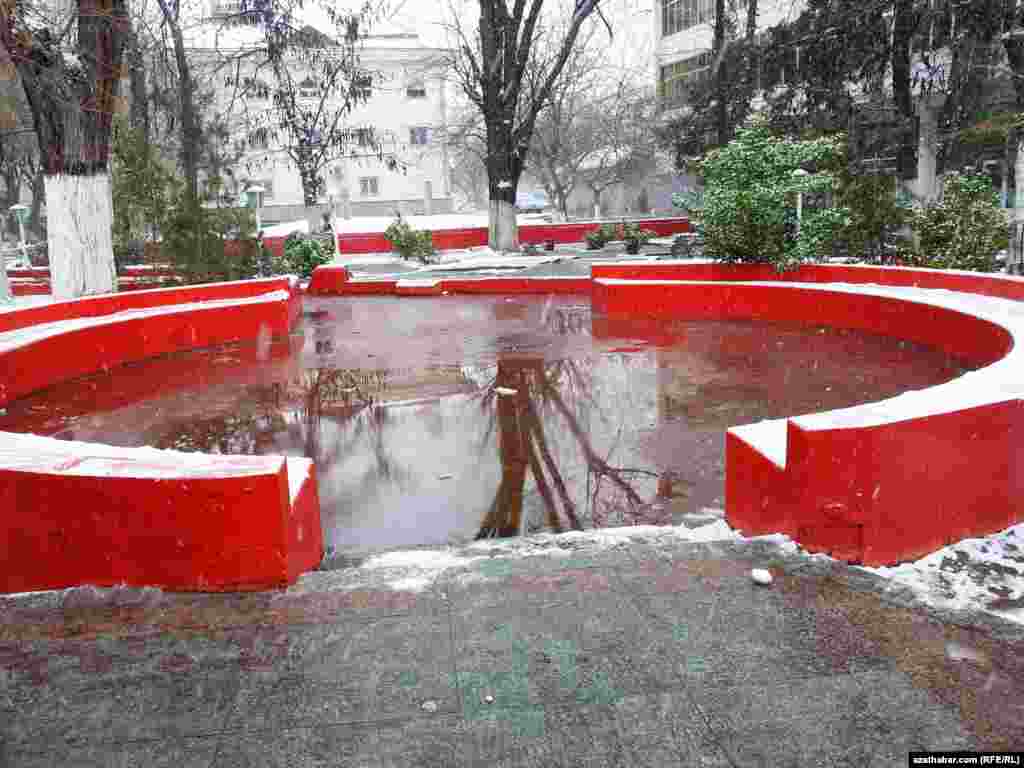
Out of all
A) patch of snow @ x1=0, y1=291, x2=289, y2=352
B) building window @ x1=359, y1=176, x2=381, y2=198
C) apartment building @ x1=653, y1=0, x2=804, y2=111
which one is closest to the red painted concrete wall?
patch of snow @ x1=0, y1=291, x2=289, y2=352

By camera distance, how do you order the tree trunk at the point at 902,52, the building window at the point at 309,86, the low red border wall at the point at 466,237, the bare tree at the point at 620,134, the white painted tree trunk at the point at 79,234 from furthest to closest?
the bare tree at the point at 620,134
the low red border wall at the point at 466,237
the building window at the point at 309,86
the tree trunk at the point at 902,52
the white painted tree trunk at the point at 79,234

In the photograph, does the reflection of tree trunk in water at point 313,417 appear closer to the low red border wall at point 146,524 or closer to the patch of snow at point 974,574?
the low red border wall at point 146,524

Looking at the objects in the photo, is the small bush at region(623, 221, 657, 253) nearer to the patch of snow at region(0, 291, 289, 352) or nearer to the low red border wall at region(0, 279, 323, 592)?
the patch of snow at region(0, 291, 289, 352)

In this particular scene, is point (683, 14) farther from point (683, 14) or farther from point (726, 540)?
point (726, 540)

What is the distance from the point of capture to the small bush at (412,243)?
2545 cm

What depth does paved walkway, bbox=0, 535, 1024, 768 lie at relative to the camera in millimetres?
2523

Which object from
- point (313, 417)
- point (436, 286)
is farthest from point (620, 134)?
point (313, 417)

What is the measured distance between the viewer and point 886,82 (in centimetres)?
3186

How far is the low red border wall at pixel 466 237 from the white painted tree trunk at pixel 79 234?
17942 millimetres

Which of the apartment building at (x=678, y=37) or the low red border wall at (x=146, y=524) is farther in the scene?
the apartment building at (x=678, y=37)

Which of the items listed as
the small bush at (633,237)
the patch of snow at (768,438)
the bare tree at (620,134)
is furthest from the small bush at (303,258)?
the bare tree at (620,134)

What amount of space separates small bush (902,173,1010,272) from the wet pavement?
10.2ft

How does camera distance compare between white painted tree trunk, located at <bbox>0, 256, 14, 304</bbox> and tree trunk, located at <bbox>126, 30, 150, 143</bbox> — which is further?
white painted tree trunk, located at <bbox>0, 256, 14, 304</bbox>

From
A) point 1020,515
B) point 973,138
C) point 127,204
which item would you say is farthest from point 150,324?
point 973,138
